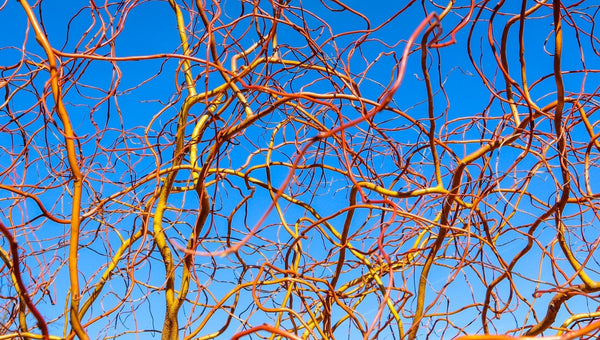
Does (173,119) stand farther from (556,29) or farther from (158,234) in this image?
(556,29)

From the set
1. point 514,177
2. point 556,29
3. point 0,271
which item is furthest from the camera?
point 0,271

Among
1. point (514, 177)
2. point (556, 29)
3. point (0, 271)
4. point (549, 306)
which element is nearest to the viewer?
point (556, 29)

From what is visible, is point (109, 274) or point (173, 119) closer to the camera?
point (109, 274)

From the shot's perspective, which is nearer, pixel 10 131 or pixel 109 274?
pixel 109 274

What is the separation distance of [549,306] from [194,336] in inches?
27.2

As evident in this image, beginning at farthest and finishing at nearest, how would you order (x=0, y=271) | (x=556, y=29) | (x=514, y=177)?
(x=0, y=271)
(x=514, y=177)
(x=556, y=29)

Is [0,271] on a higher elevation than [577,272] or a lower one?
higher

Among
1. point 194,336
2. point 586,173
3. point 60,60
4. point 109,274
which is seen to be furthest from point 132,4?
point 586,173

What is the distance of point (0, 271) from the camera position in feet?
4.01

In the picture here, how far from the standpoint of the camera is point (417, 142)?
47.1 inches

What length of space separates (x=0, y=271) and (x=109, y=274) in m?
0.26

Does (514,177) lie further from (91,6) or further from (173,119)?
(91,6)

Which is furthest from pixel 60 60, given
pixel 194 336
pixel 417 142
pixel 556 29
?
pixel 556 29

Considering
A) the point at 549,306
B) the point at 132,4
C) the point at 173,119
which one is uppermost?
the point at 132,4
